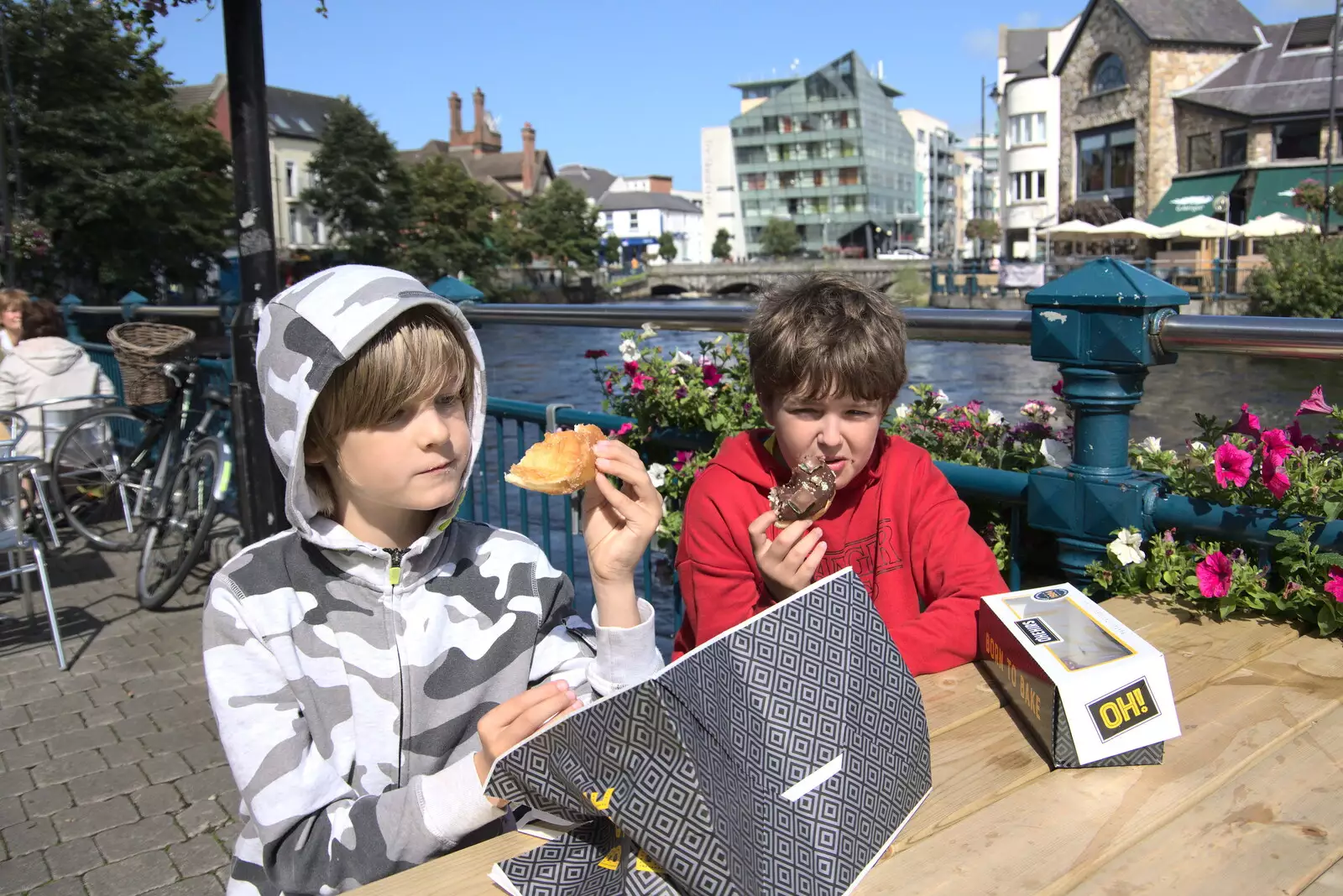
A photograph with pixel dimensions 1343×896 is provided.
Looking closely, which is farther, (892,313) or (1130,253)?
(1130,253)

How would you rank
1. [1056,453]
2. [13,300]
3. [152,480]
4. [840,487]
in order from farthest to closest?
[13,300]
[152,480]
[1056,453]
[840,487]

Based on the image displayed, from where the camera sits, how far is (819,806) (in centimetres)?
113

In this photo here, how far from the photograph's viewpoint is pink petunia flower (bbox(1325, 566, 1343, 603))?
1.90 meters

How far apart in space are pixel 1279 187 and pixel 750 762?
44.3m

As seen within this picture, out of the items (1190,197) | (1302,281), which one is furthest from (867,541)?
(1190,197)

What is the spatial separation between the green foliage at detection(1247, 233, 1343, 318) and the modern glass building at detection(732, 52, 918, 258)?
76.3 m

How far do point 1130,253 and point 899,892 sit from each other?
47041 millimetres

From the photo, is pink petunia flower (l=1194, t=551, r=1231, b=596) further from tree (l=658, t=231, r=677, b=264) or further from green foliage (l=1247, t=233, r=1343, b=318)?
tree (l=658, t=231, r=677, b=264)

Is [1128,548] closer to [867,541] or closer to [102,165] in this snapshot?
[867,541]

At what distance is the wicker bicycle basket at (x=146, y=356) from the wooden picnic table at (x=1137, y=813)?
533 centimetres

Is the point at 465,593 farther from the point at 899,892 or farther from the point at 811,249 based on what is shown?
the point at 811,249

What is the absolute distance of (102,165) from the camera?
1080 inches

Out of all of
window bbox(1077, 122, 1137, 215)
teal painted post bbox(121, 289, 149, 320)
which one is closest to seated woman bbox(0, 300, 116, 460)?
teal painted post bbox(121, 289, 149, 320)

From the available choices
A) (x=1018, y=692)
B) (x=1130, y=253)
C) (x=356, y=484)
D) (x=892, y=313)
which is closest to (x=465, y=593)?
(x=356, y=484)
